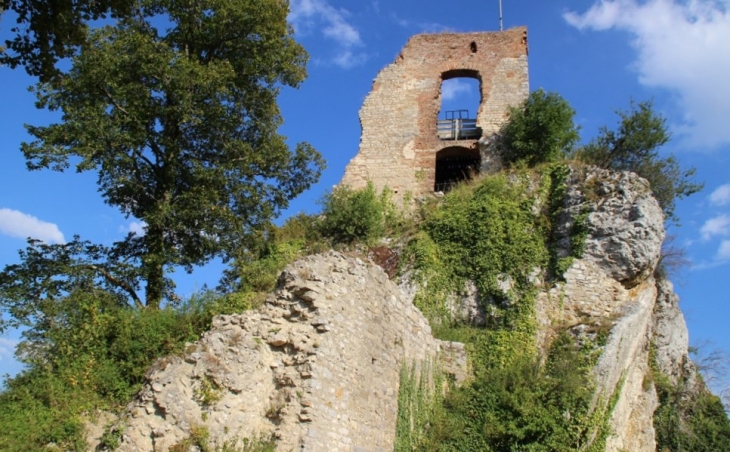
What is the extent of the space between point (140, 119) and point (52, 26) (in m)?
6.07

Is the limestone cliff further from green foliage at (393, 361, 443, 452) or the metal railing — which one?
the metal railing

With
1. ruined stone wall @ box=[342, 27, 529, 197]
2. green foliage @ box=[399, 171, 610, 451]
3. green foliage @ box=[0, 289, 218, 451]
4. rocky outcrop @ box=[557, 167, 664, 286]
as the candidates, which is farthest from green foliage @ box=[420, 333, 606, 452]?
ruined stone wall @ box=[342, 27, 529, 197]

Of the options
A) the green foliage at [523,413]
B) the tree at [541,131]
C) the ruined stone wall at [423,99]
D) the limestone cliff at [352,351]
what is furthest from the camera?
the ruined stone wall at [423,99]

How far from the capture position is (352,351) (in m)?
10.1

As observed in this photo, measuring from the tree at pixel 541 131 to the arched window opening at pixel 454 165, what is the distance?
4.54ft

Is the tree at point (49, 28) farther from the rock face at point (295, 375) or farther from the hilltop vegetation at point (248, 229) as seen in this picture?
the rock face at point (295, 375)

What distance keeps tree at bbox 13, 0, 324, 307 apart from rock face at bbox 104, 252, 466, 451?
5391 millimetres

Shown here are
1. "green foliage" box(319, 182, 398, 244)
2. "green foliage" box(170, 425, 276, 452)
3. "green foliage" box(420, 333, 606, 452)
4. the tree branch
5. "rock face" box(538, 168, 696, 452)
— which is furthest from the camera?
"green foliage" box(319, 182, 398, 244)

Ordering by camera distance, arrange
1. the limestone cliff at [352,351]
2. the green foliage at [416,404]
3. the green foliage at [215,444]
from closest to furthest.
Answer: the green foliage at [215,444], the limestone cliff at [352,351], the green foliage at [416,404]

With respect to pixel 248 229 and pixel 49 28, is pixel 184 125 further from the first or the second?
pixel 49 28

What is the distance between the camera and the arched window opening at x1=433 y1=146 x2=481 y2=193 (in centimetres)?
2091

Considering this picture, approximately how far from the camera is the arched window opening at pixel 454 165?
68.6ft

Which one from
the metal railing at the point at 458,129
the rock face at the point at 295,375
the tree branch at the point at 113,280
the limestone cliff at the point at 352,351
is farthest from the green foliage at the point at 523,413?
the metal railing at the point at 458,129

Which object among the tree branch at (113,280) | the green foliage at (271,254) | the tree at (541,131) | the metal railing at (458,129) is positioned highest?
the metal railing at (458,129)
